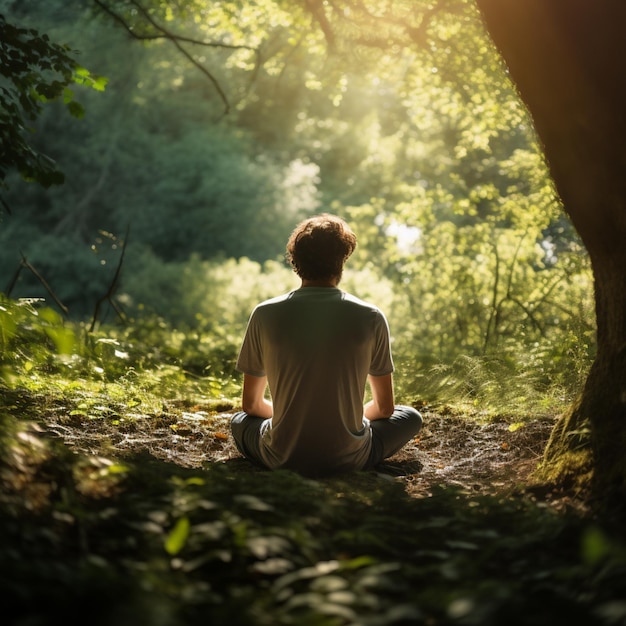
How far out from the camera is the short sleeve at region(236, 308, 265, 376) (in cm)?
385

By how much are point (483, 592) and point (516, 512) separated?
104 cm

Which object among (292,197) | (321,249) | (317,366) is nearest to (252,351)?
(317,366)

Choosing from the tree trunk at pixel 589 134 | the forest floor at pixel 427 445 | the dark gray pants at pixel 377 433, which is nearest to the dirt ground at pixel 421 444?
the forest floor at pixel 427 445

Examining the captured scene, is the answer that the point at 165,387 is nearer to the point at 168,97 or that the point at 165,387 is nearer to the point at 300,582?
the point at 300,582

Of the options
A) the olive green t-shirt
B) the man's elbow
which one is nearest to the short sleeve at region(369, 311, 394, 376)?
the olive green t-shirt

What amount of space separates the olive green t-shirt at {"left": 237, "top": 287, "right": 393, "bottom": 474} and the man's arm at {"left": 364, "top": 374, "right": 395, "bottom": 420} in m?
0.17

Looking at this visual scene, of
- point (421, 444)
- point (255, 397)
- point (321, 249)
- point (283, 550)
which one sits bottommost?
point (283, 550)

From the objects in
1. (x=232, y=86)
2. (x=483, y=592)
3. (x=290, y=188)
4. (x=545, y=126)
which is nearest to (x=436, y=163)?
(x=290, y=188)

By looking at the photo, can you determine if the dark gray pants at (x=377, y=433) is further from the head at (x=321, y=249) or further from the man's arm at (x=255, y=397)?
the head at (x=321, y=249)

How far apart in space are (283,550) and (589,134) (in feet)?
7.28

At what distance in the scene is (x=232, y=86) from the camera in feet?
105

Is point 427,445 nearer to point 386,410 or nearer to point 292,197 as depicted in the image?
point 386,410

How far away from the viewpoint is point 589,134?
3.25 meters

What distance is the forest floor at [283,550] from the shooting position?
1.77m
